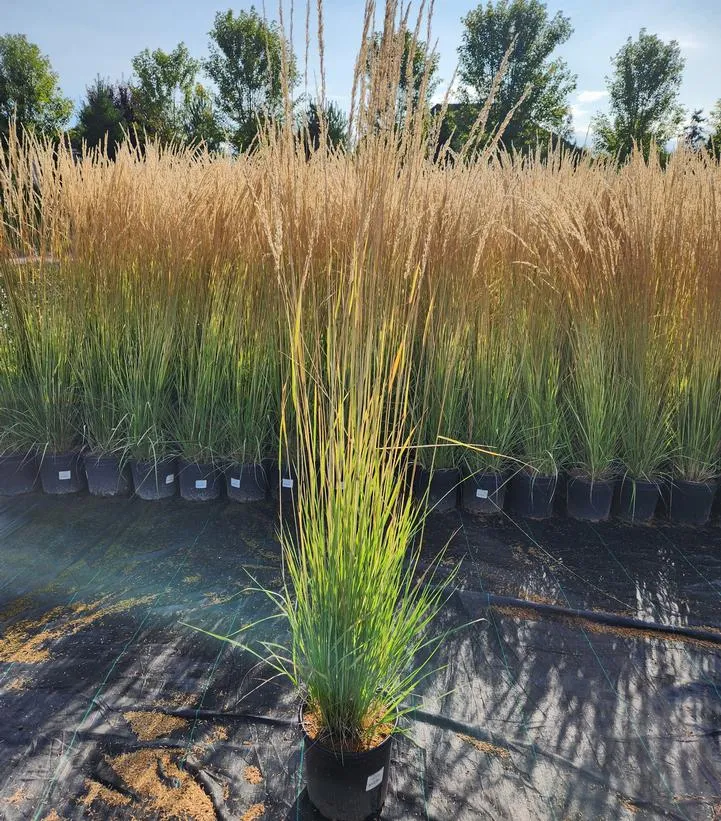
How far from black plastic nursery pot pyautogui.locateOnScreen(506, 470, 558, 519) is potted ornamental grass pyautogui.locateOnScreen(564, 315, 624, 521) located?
108 millimetres

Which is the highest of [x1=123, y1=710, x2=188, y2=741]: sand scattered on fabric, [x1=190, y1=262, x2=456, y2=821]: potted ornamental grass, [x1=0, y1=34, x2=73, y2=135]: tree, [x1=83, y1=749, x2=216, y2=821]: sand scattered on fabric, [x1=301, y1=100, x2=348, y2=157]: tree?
[x1=0, y1=34, x2=73, y2=135]: tree

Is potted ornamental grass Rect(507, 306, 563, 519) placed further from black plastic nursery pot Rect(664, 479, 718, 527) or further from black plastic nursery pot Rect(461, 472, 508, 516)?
black plastic nursery pot Rect(664, 479, 718, 527)

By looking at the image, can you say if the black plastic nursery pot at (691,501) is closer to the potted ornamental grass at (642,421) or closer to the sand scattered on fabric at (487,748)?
the potted ornamental grass at (642,421)

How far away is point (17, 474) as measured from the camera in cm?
286

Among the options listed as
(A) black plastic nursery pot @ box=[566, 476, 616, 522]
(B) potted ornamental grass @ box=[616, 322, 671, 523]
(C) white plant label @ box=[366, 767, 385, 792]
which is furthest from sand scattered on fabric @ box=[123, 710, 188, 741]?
(B) potted ornamental grass @ box=[616, 322, 671, 523]

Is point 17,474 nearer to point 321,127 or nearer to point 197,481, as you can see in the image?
point 197,481

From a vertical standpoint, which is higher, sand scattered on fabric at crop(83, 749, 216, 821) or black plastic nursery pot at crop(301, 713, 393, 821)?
black plastic nursery pot at crop(301, 713, 393, 821)

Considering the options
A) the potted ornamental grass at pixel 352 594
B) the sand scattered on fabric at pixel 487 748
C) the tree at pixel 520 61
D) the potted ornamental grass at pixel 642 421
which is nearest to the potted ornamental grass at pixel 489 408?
the potted ornamental grass at pixel 642 421

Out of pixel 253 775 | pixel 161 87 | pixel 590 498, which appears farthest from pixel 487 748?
pixel 161 87

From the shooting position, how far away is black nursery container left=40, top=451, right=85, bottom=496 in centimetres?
284

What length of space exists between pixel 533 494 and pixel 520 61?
28033mm

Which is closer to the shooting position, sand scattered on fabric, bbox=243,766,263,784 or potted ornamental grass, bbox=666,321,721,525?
sand scattered on fabric, bbox=243,766,263,784

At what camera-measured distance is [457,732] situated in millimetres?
1525

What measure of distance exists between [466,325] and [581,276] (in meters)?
0.61
